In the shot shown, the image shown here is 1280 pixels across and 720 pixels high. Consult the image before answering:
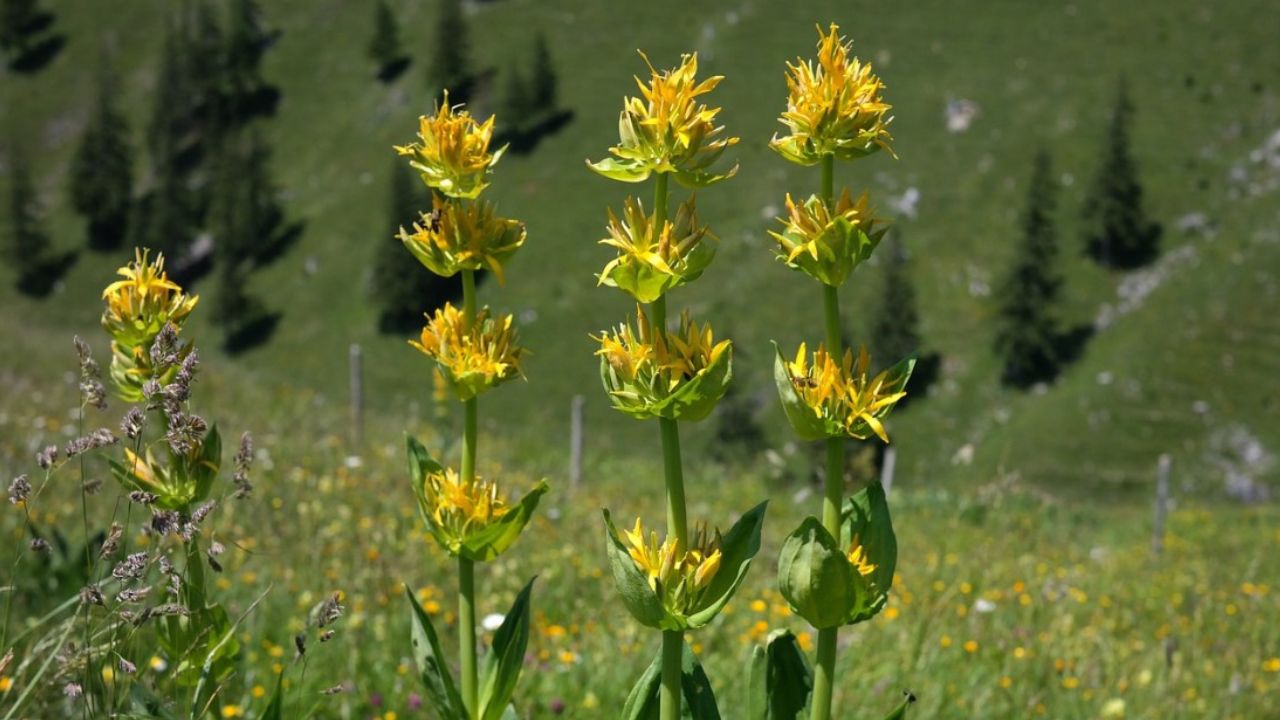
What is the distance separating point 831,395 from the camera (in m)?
1.99

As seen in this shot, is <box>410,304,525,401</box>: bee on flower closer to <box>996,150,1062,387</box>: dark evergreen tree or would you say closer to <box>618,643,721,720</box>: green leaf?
<box>618,643,721,720</box>: green leaf

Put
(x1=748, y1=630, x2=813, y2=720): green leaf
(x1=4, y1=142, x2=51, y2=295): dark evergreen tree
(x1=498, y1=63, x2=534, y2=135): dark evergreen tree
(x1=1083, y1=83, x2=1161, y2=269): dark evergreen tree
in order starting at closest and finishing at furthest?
(x1=748, y1=630, x2=813, y2=720): green leaf < (x1=1083, y1=83, x2=1161, y2=269): dark evergreen tree < (x1=498, y1=63, x2=534, y2=135): dark evergreen tree < (x1=4, y1=142, x2=51, y2=295): dark evergreen tree

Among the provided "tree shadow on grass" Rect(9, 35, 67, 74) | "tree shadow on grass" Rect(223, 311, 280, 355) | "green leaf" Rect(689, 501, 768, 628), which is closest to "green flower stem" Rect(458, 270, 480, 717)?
"green leaf" Rect(689, 501, 768, 628)

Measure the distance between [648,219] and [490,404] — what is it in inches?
2640

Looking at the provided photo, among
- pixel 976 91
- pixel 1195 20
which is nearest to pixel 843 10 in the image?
pixel 976 91

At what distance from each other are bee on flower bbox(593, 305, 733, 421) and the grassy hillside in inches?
1954

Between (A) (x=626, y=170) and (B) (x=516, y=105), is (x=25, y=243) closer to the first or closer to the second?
(B) (x=516, y=105)

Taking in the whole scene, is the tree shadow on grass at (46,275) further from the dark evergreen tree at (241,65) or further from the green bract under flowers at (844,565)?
the green bract under flowers at (844,565)

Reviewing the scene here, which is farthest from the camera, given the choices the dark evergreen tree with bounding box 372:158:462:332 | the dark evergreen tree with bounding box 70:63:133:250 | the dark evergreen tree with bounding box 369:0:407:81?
the dark evergreen tree with bounding box 70:63:133:250

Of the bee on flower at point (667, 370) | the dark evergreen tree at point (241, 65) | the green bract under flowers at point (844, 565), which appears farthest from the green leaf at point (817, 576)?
the dark evergreen tree at point (241, 65)

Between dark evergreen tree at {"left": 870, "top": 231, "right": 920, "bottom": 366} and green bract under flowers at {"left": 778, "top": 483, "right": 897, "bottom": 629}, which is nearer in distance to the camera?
green bract under flowers at {"left": 778, "top": 483, "right": 897, "bottom": 629}

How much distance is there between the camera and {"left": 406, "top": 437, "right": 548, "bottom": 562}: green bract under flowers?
2.32 metres

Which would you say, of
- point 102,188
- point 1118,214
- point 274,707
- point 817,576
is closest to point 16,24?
point 102,188

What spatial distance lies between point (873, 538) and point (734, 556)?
0.27m
